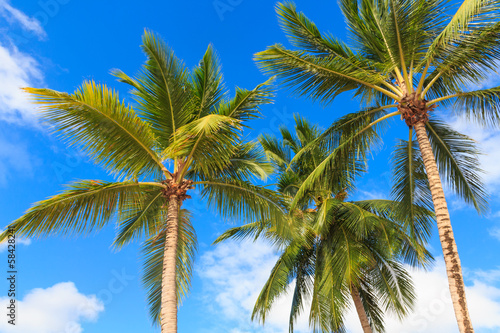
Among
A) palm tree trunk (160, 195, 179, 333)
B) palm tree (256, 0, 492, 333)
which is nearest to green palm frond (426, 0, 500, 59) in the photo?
palm tree (256, 0, 492, 333)

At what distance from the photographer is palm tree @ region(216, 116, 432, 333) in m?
12.2

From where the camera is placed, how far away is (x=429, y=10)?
9.25 m

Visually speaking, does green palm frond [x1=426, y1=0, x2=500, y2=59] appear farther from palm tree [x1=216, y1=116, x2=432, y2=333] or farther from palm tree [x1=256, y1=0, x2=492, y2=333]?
palm tree [x1=216, y1=116, x2=432, y2=333]

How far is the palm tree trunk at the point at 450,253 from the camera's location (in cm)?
705

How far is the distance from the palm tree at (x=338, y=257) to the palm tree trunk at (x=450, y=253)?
8.91 feet

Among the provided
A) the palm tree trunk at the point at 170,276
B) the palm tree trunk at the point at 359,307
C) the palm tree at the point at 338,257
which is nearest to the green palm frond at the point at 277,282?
the palm tree at the point at 338,257

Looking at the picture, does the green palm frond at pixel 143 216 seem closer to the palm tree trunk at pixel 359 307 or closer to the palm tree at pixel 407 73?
the palm tree at pixel 407 73

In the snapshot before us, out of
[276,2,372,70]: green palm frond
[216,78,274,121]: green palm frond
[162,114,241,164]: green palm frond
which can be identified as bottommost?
[162,114,241,164]: green palm frond

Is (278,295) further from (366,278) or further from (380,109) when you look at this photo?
(380,109)

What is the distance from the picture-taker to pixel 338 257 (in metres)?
12.8

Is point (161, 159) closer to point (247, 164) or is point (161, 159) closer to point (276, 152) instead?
point (247, 164)

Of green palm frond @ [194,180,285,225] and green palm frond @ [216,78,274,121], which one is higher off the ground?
green palm frond @ [216,78,274,121]

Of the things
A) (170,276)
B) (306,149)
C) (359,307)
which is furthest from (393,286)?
(170,276)

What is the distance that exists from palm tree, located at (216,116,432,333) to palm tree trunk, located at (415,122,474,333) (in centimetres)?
272
